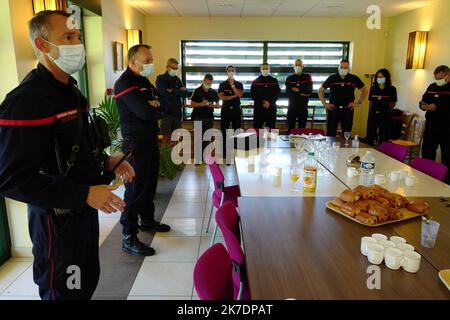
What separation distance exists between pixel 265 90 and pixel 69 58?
5.52m

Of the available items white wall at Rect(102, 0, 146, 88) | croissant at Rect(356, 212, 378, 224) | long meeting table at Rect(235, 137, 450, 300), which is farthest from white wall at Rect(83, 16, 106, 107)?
croissant at Rect(356, 212, 378, 224)

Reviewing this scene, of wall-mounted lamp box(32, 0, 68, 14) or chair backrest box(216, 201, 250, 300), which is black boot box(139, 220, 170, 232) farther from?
wall-mounted lamp box(32, 0, 68, 14)

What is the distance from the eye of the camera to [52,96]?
1384 millimetres

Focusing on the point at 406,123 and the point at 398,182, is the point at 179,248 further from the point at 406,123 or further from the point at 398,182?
the point at 406,123

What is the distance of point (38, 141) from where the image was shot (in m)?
1.27

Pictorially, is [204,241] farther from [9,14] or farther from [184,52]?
[184,52]

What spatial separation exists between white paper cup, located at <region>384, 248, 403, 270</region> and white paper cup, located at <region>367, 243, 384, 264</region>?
19mm

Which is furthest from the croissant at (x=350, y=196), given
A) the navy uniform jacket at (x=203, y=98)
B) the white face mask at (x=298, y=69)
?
the white face mask at (x=298, y=69)

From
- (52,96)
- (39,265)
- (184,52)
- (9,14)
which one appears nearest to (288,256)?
(39,265)

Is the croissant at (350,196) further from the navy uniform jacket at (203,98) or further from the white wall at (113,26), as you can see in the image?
the navy uniform jacket at (203,98)

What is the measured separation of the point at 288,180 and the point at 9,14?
2.34 metres

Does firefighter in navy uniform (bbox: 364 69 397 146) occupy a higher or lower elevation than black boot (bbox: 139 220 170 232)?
higher

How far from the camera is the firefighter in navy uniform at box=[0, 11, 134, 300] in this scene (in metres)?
1.25

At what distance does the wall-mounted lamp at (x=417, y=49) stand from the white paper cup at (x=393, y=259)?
6033 millimetres
